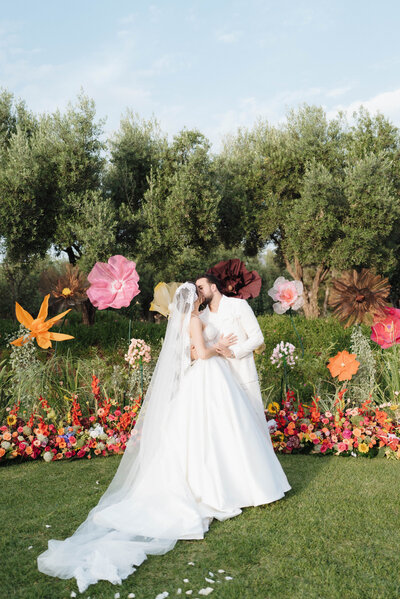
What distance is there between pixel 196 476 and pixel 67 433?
2.30 m

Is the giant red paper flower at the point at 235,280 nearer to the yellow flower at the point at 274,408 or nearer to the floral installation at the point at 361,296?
the floral installation at the point at 361,296

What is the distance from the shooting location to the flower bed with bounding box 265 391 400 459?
5.45 m

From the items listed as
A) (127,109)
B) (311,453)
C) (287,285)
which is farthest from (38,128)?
(311,453)

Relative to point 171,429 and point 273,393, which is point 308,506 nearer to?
point 171,429

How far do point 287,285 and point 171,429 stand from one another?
311 centimetres

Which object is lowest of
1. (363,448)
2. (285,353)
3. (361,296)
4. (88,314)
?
(363,448)

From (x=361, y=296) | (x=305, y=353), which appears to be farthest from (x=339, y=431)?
(x=305, y=353)

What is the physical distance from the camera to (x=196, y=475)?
378 cm

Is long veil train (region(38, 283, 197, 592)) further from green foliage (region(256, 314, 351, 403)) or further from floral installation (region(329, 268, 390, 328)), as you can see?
green foliage (region(256, 314, 351, 403))

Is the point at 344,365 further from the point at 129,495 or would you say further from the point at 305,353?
the point at 305,353

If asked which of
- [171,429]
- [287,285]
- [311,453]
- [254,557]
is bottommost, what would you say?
[311,453]

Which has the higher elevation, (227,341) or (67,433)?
(227,341)

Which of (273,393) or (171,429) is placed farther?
(273,393)

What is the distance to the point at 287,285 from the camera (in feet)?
21.3
